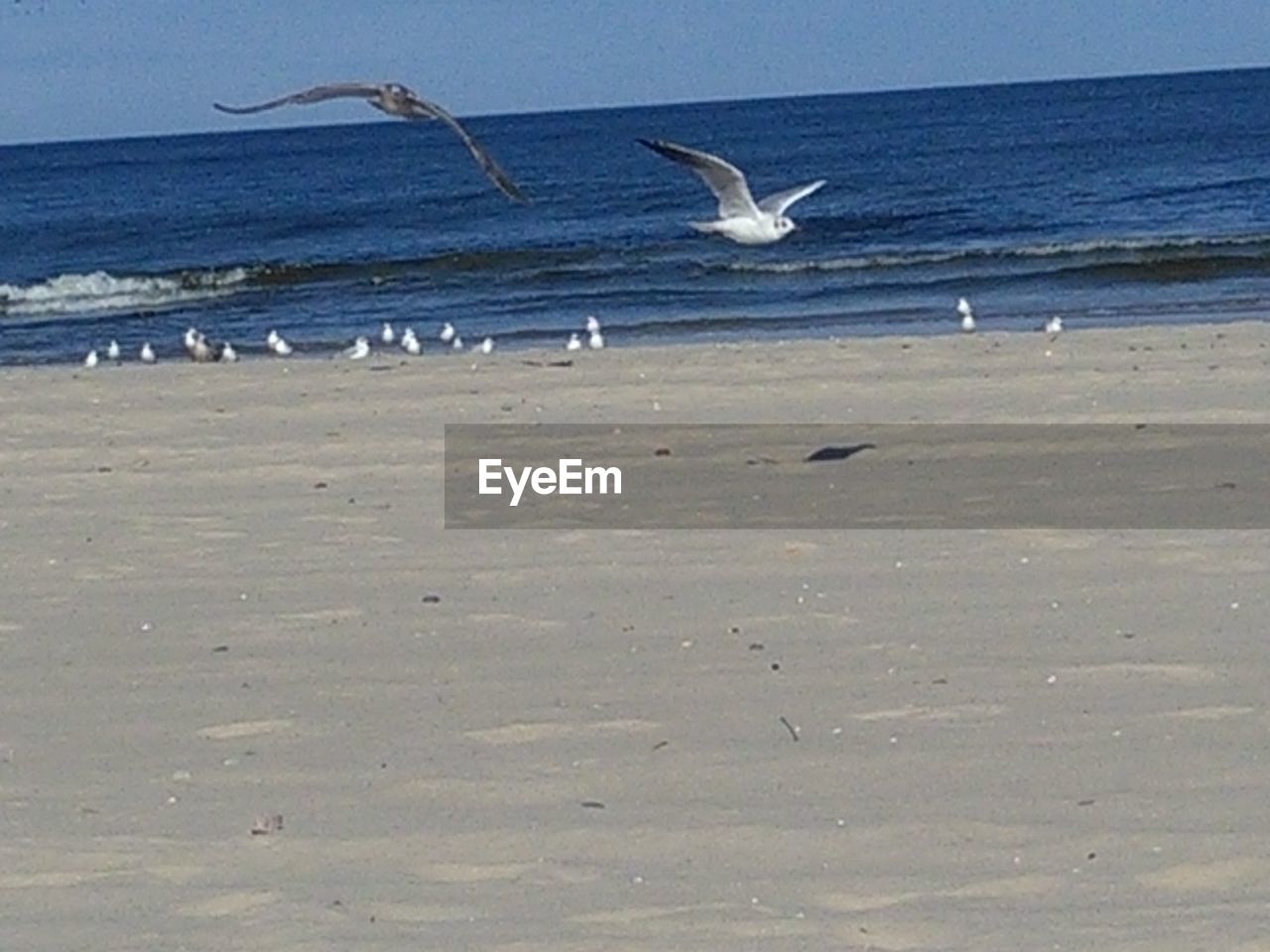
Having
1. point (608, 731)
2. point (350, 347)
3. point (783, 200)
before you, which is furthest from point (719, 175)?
point (350, 347)

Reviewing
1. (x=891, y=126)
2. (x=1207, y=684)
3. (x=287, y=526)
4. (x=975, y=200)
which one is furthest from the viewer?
(x=891, y=126)

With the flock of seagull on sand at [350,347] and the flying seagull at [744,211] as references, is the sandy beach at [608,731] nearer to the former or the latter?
the flying seagull at [744,211]

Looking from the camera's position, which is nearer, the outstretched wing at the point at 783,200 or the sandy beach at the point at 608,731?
the sandy beach at the point at 608,731

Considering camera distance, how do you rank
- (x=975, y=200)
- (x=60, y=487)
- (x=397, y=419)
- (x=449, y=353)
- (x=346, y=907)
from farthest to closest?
1. (x=975, y=200)
2. (x=449, y=353)
3. (x=397, y=419)
4. (x=60, y=487)
5. (x=346, y=907)

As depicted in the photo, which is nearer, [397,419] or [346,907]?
[346,907]

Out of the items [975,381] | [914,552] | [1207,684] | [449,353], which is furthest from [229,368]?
[1207,684]

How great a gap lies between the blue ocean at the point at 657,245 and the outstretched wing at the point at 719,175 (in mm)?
7831

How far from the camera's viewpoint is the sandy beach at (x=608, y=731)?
464cm

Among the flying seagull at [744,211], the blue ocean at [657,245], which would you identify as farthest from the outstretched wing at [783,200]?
the blue ocean at [657,245]

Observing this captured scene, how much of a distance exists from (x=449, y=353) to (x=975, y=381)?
611 cm

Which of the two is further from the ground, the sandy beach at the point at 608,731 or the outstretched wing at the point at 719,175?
the outstretched wing at the point at 719,175

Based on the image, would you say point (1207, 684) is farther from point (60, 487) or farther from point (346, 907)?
point (60, 487)

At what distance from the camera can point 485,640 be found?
710 centimetres

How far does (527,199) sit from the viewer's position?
8148mm
